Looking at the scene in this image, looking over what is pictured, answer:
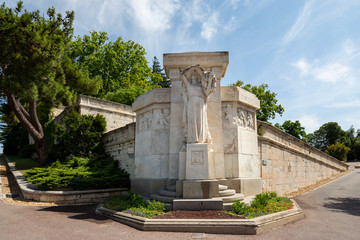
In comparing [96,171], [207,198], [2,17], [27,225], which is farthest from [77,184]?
[2,17]

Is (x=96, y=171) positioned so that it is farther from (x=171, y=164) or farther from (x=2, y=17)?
(x=2, y=17)

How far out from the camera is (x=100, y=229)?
5.63 m

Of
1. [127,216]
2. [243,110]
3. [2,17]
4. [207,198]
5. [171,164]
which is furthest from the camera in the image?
[2,17]

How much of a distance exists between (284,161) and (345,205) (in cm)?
358

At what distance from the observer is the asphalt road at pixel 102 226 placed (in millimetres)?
5105

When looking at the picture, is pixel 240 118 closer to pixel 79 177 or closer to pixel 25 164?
pixel 79 177

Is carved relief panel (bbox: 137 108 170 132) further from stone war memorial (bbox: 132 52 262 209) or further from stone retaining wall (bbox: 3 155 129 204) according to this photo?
stone retaining wall (bbox: 3 155 129 204)

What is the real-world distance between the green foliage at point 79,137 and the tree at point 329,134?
167 ft

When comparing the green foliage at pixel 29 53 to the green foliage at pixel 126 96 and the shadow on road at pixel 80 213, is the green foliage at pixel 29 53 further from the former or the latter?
the green foliage at pixel 126 96

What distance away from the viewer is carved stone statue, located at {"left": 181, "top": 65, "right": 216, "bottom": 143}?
7.15m

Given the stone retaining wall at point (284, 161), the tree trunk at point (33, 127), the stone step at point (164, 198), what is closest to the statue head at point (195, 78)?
the stone step at point (164, 198)

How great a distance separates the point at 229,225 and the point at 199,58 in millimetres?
5203

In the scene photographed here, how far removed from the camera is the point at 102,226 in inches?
232

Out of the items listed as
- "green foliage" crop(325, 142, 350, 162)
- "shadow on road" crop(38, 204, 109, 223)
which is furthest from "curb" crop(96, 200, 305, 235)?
"green foliage" crop(325, 142, 350, 162)
